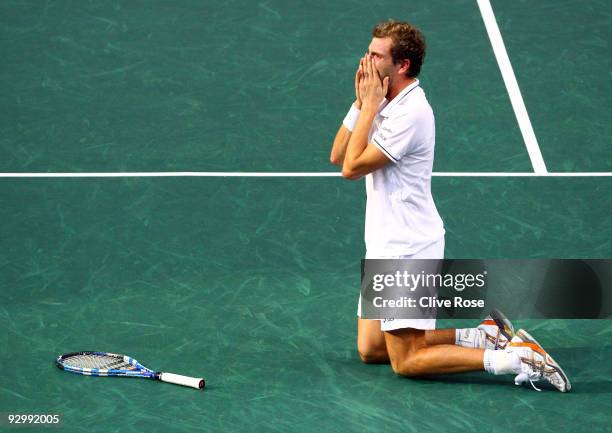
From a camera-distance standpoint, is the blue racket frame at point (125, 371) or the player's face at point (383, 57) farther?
the blue racket frame at point (125, 371)

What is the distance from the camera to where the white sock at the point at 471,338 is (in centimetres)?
729

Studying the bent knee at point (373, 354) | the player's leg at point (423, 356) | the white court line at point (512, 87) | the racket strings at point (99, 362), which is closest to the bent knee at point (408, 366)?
the player's leg at point (423, 356)

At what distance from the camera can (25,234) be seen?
895 cm

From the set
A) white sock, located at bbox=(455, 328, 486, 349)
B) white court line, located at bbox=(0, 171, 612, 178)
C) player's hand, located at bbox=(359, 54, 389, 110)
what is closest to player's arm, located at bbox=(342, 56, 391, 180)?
player's hand, located at bbox=(359, 54, 389, 110)

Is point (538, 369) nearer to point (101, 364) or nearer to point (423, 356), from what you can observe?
point (423, 356)

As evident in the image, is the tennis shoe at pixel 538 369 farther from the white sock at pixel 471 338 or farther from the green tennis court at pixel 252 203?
the white sock at pixel 471 338

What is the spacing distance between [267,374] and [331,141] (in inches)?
132

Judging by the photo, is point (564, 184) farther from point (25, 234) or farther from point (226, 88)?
point (25, 234)

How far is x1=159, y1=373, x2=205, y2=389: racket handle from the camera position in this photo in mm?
6941

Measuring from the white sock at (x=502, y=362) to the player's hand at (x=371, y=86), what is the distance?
4.96 ft

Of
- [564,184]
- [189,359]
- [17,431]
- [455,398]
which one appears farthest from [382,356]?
[564,184]

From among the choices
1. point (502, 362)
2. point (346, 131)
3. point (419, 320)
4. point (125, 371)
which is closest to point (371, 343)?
point (419, 320)

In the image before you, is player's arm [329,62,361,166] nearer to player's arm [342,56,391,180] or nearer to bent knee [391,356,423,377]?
player's arm [342,56,391,180]

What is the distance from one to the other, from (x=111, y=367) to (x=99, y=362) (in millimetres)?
102
